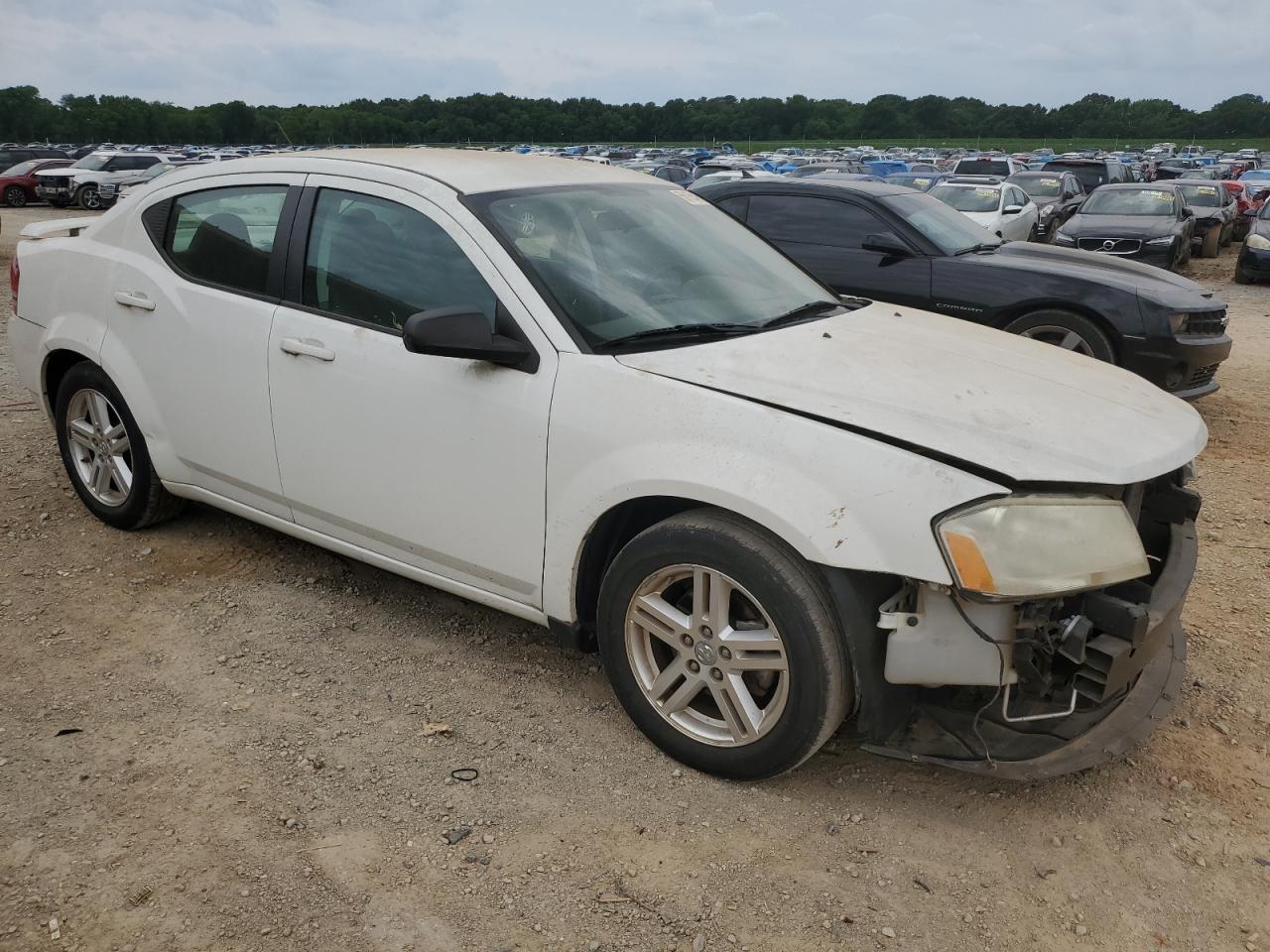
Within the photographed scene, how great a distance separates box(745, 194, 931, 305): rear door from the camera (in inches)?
290

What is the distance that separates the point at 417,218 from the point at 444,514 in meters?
0.99

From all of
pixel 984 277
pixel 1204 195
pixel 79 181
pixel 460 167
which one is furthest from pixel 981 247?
pixel 79 181

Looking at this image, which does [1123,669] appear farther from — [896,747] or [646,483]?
[646,483]

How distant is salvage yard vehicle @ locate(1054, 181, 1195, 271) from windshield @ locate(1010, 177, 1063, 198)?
4.79 m

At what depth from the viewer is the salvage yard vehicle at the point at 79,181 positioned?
25453 millimetres

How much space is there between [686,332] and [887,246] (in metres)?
4.69

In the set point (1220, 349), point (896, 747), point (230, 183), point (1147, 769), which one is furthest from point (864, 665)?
point (1220, 349)

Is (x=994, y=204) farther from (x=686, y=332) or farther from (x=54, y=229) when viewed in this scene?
(x=686, y=332)

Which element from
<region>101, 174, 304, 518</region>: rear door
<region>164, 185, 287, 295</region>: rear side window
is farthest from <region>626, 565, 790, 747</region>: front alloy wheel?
<region>164, 185, 287, 295</region>: rear side window

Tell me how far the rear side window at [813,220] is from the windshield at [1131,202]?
840 centimetres

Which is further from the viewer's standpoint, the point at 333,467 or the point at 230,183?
the point at 230,183

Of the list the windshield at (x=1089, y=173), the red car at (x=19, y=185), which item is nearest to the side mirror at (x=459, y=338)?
the windshield at (x=1089, y=173)

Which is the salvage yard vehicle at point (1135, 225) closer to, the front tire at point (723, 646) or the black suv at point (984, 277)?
the black suv at point (984, 277)

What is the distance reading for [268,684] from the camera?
11.3 feet
